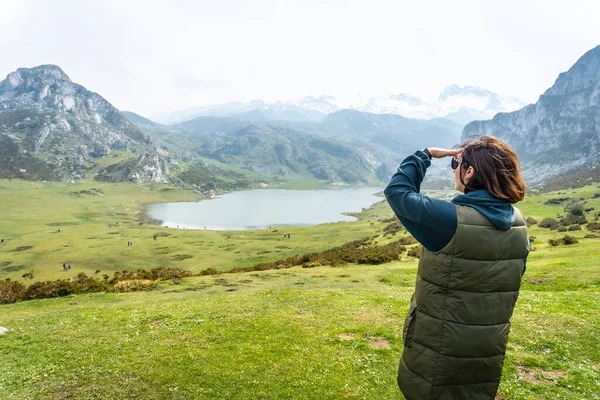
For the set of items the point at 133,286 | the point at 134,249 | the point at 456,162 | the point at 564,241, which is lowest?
the point at 134,249

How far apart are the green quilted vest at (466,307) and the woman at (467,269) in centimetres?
1

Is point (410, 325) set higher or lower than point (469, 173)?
lower

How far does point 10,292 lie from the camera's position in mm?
25703

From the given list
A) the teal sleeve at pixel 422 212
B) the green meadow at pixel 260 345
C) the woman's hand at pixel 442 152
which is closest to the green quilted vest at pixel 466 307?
the teal sleeve at pixel 422 212

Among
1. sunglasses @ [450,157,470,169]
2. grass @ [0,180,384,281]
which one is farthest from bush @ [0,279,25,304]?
Answer: grass @ [0,180,384,281]

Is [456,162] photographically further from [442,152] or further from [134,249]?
[134,249]

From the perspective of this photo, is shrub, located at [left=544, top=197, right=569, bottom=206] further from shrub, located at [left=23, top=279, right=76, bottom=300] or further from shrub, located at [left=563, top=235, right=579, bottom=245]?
shrub, located at [left=23, top=279, right=76, bottom=300]

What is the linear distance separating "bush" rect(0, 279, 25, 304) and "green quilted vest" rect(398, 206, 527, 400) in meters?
30.3

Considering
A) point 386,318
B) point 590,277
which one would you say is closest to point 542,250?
point 590,277

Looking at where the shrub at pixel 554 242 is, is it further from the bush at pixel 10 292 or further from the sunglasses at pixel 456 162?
the bush at pixel 10 292

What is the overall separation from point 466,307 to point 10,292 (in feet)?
105

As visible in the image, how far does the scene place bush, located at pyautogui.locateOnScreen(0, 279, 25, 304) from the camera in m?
25.0

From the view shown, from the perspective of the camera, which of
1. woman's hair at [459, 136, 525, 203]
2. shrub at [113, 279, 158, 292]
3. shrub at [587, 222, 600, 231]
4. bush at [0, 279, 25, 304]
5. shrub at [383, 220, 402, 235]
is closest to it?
woman's hair at [459, 136, 525, 203]

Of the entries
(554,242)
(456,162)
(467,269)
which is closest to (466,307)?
(467,269)
